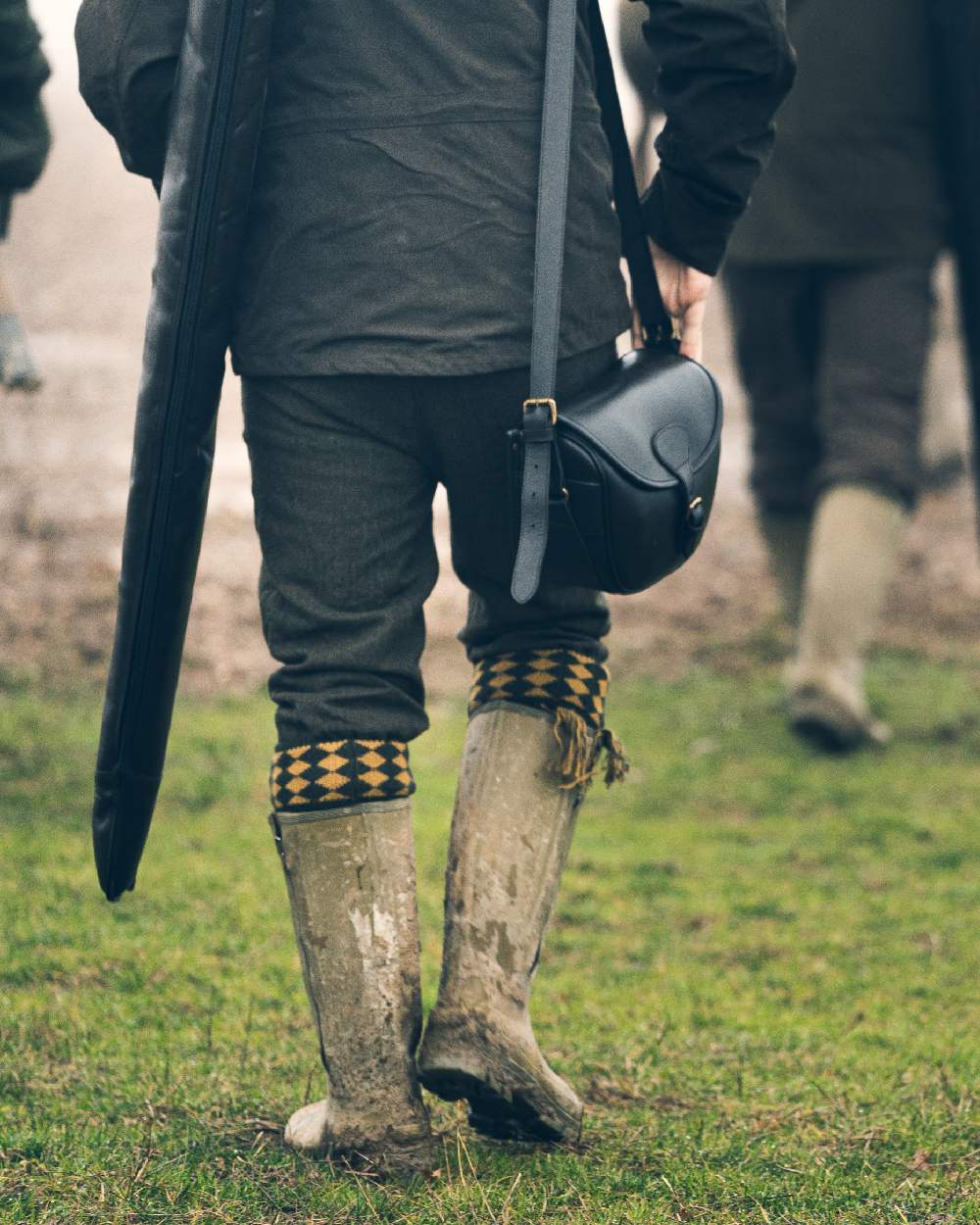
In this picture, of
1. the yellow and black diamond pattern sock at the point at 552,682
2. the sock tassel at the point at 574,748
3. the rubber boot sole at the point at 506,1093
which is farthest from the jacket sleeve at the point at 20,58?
the rubber boot sole at the point at 506,1093

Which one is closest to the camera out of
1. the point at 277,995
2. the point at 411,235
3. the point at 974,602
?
the point at 411,235

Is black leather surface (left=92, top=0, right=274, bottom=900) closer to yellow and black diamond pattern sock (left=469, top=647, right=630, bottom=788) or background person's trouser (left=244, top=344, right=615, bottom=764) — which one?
background person's trouser (left=244, top=344, right=615, bottom=764)

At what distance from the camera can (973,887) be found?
3.59 m

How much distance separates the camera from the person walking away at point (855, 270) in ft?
15.0

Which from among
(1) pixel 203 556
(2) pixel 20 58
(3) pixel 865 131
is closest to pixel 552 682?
(2) pixel 20 58

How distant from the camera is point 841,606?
14.9 ft

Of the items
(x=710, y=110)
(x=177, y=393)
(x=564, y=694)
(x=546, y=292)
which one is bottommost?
(x=564, y=694)

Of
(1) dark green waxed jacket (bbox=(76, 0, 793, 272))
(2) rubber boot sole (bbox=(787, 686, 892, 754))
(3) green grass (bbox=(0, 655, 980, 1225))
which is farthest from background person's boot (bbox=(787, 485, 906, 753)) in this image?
(1) dark green waxed jacket (bbox=(76, 0, 793, 272))

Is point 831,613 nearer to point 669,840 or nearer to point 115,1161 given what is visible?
point 669,840

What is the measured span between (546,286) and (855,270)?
2.92 m

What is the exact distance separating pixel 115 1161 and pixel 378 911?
0.43 metres

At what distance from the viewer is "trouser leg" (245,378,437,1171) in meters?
2.03

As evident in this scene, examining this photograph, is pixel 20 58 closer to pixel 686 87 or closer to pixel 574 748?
pixel 686 87

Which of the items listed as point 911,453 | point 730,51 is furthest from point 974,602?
point 730,51
